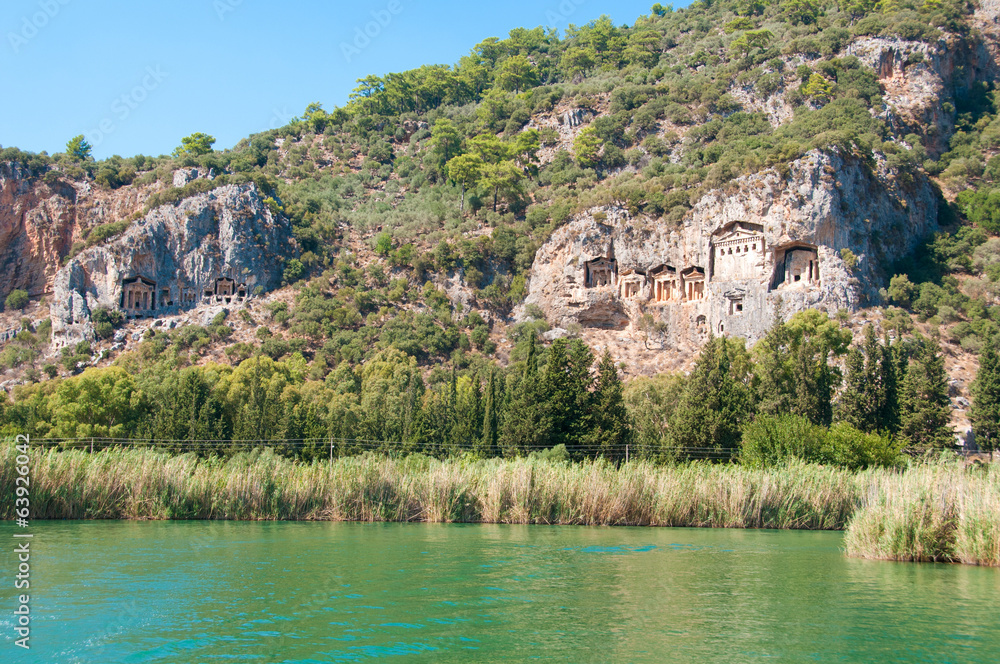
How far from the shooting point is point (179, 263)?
74312 millimetres

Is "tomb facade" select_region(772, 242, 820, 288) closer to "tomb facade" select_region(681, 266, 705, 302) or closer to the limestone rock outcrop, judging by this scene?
"tomb facade" select_region(681, 266, 705, 302)

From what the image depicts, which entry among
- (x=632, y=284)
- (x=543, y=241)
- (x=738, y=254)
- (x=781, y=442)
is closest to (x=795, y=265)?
(x=738, y=254)

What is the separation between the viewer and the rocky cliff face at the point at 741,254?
6100 cm

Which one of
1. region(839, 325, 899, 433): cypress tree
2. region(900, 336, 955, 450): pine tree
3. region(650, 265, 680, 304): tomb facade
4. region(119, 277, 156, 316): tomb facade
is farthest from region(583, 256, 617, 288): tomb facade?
region(119, 277, 156, 316): tomb facade

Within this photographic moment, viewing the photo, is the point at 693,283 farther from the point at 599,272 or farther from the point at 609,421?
the point at 609,421

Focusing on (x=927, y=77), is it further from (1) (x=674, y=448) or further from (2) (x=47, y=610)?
(2) (x=47, y=610)

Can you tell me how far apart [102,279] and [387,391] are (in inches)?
1335

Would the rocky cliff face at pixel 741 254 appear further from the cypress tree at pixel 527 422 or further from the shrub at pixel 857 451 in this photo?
the cypress tree at pixel 527 422

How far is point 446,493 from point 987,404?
3053cm

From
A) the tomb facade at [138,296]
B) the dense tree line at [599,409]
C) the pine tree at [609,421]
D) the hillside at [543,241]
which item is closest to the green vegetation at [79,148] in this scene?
the hillside at [543,241]

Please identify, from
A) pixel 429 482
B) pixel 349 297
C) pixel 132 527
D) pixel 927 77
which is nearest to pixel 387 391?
pixel 349 297

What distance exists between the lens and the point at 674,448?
115 feet

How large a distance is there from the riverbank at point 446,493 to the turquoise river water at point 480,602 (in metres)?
3.24

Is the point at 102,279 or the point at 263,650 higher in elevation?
the point at 102,279
